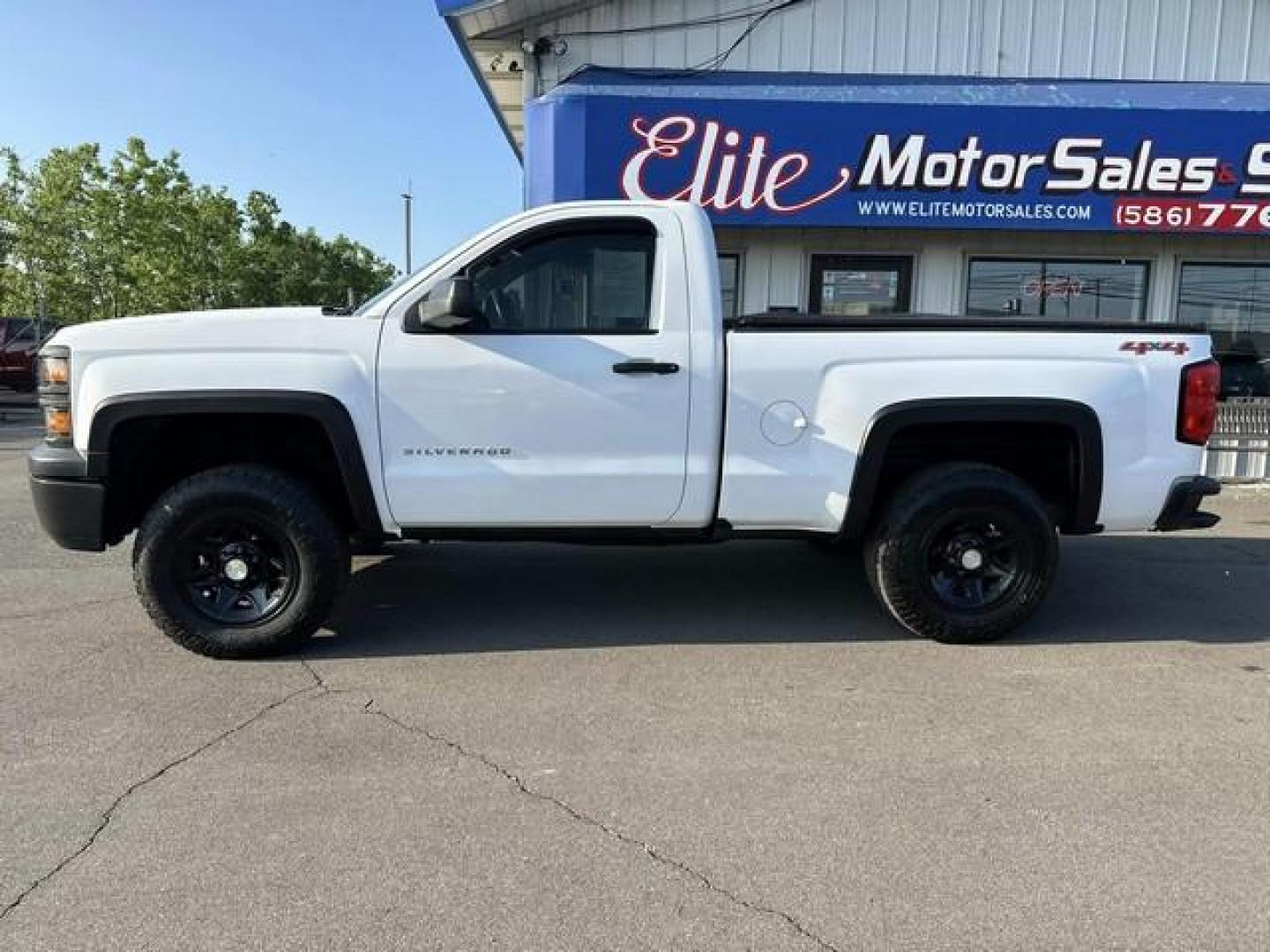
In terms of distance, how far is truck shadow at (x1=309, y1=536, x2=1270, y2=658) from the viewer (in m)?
5.04

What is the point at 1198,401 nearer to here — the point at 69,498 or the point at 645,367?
the point at 645,367

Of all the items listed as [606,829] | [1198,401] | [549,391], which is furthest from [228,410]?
[1198,401]

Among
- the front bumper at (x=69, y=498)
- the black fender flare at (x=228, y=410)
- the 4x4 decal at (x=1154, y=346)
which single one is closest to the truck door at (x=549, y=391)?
the black fender flare at (x=228, y=410)

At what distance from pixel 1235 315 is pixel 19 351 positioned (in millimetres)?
20541

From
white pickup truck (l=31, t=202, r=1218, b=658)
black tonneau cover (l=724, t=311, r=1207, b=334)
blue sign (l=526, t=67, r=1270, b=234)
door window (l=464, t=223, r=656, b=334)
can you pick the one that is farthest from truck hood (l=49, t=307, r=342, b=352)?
blue sign (l=526, t=67, r=1270, b=234)

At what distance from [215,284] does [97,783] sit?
3317 centimetres

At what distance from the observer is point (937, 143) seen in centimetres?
969

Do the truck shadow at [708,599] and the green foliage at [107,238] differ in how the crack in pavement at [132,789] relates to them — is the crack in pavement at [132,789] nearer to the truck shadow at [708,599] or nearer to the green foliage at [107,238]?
the truck shadow at [708,599]

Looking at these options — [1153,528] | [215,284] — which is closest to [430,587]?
[1153,528]

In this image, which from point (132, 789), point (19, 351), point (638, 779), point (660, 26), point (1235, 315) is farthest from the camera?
point (19, 351)

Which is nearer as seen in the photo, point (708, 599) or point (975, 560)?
point (975, 560)

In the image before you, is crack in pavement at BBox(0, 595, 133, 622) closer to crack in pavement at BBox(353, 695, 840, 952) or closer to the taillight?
crack in pavement at BBox(353, 695, 840, 952)

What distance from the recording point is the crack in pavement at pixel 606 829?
8.52ft

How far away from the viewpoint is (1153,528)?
4.95 m
